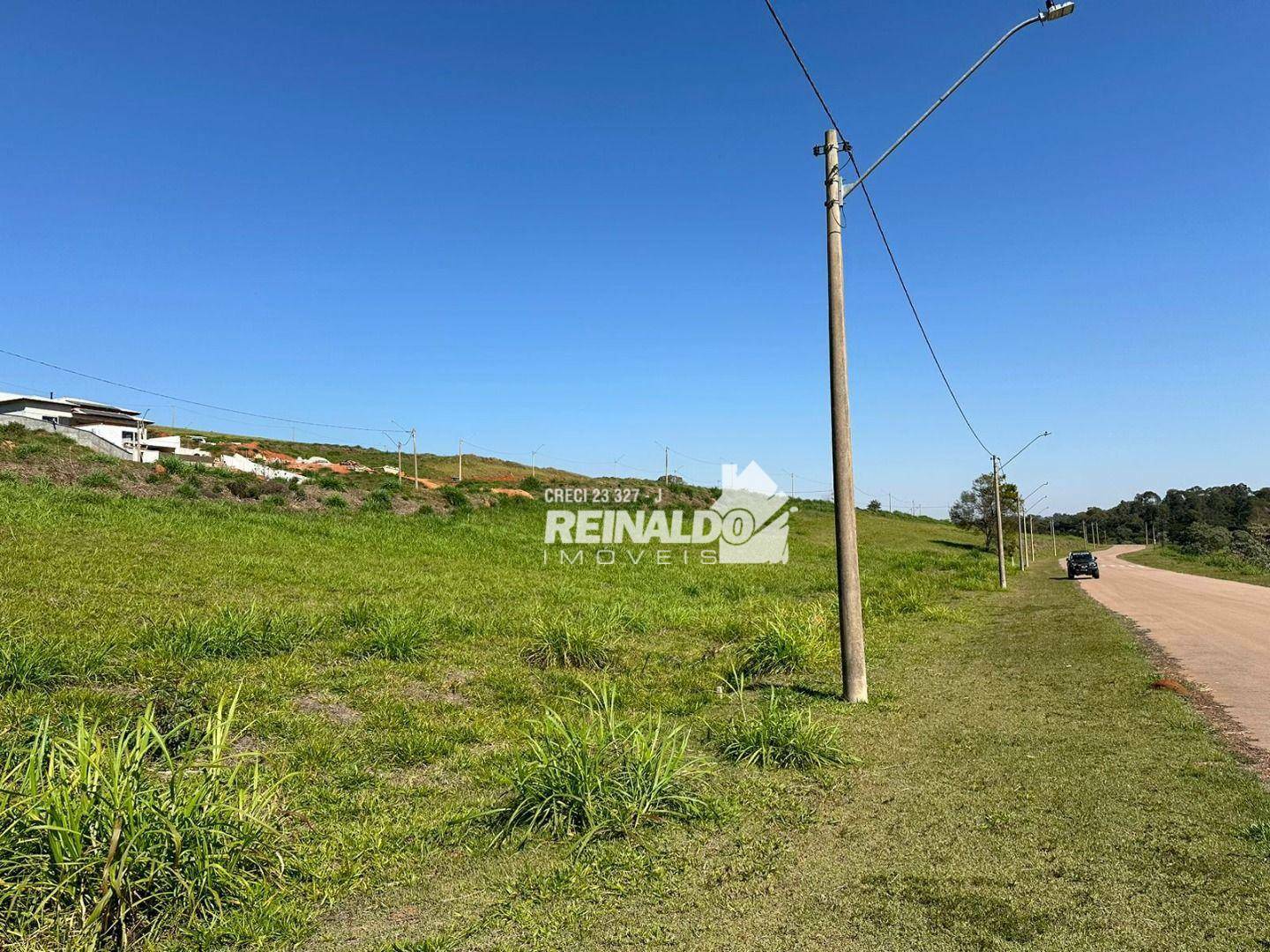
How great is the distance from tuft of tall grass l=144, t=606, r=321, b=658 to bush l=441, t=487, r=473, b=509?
24018 millimetres

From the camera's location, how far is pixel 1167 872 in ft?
12.4

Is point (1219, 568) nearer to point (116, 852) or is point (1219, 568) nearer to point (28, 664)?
point (116, 852)

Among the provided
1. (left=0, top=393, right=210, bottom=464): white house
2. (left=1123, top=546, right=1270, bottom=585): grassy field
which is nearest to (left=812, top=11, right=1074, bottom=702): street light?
(left=1123, top=546, right=1270, bottom=585): grassy field

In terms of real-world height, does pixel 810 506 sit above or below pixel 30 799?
above

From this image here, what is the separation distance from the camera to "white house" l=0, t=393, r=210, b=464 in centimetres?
5059

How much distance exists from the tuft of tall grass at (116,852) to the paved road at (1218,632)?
26.7ft

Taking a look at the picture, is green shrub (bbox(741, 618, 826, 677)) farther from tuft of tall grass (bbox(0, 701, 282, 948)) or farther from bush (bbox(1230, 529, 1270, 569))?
bush (bbox(1230, 529, 1270, 569))

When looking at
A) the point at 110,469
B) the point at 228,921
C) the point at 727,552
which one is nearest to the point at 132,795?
the point at 228,921

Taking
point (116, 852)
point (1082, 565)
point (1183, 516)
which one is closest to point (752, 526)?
point (1082, 565)

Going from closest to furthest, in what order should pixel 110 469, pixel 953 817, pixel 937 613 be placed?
pixel 953 817 < pixel 937 613 < pixel 110 469

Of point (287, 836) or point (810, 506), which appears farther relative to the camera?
point (810, 506)

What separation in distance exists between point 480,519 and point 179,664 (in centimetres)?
2435

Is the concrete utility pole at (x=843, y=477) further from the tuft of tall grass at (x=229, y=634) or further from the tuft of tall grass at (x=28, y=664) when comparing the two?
the tuft of tall grass at (x=28, y=664)

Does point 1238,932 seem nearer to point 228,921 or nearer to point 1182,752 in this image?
point 1182,752
